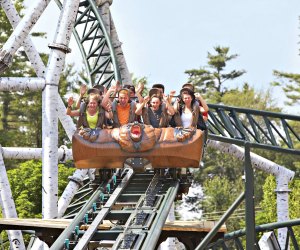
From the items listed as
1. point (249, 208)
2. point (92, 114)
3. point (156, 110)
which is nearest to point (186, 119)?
point (156, 110)

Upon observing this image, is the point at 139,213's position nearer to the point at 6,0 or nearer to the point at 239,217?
the point at 6,0

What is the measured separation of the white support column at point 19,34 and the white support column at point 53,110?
30cm

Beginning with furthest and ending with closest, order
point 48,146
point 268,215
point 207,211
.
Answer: point 207,211, point 268,215, point 48,146

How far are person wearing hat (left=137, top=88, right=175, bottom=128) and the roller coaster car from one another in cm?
33

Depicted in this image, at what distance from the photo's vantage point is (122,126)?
7535 mm

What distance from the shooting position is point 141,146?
7.40 metres

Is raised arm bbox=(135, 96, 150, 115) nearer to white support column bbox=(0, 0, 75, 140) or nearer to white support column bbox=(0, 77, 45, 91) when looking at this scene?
white support column bbox=(0, 77, 45, 91)

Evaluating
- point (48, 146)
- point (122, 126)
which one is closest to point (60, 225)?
point (122, 126)

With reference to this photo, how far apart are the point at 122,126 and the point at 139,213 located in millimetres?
1276

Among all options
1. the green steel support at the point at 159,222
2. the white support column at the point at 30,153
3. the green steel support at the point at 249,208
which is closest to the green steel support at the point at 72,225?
the green steel support at the point at 159,222

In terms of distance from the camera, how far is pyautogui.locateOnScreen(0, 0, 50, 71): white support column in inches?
354

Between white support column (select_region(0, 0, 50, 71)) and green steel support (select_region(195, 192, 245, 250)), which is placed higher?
white support column (select_region(0, 0, 50, 71))

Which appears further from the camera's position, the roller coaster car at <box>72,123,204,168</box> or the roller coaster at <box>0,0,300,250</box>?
the roller coaster car at <box>72,123,204,168</box>

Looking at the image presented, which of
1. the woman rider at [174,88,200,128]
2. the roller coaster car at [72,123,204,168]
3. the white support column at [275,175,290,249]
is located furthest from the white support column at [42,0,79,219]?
the white support column at [275,175,290,249]
